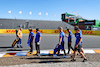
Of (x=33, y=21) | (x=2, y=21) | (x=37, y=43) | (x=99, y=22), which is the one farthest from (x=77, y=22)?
(x=37, y=43)

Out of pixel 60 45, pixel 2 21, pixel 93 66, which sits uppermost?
pixel 2 21

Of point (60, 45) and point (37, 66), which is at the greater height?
point (60, 45)

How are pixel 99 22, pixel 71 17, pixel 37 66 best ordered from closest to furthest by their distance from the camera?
1. pixel 37 66
2. pixel 99 22
3. pixel 71 17

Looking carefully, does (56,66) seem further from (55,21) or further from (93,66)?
(55,21)

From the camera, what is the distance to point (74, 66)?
14.5 ft

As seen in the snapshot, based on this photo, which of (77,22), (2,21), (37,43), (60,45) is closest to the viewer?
(60,45)

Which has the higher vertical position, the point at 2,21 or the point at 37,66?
the point at 2,21

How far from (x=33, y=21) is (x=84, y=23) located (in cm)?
2539

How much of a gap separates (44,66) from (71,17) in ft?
217

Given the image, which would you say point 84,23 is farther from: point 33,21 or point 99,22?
point 33,21

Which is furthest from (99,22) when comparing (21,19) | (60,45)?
(60,45)

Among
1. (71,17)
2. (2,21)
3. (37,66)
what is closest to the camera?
(37,66)

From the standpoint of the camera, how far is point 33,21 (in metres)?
50.1

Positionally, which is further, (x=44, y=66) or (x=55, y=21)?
(x=55, y=21)
